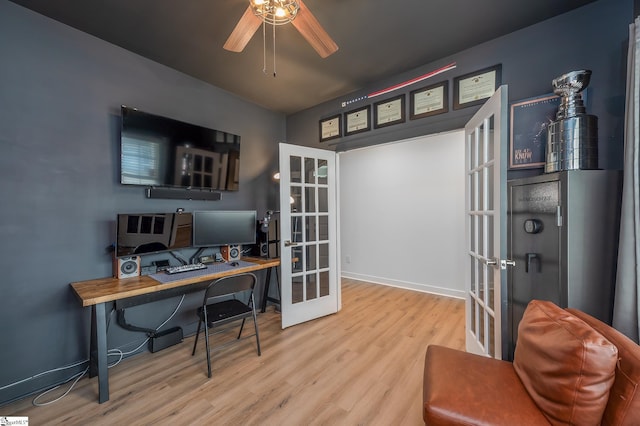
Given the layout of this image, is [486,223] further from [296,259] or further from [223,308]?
[223,308]

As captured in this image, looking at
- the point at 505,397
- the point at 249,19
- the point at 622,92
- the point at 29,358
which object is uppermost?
the point at 249,19

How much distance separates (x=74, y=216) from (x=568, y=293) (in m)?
3.45

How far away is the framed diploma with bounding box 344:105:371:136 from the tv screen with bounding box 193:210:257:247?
1.53m

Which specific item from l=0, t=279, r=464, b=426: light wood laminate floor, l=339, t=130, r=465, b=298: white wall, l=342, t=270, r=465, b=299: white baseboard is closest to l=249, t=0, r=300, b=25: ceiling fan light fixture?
l=0, t=279, r=464, b=426: light wood laminate floor

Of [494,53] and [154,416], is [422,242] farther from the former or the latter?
[154,416]

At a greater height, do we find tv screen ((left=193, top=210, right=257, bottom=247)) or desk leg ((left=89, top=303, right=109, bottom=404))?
tv screen ((left=193, top=210, right=257, bottom=247))

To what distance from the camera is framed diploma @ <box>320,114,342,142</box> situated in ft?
10.5

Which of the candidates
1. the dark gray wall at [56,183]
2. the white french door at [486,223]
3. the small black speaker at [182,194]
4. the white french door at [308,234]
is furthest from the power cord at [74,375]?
the white french door at [486,223]

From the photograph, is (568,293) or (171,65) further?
(171,65)

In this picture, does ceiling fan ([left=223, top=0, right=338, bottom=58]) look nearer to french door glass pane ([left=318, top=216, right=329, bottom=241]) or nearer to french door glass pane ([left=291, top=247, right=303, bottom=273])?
french door glass pane ([left=318, top=216, right=329, bottom=241])

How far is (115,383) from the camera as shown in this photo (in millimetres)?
1927

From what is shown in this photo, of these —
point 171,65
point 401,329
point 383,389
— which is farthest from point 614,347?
point 171,65

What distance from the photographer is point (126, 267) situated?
2.17 metres

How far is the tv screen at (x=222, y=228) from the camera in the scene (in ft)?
8.61
